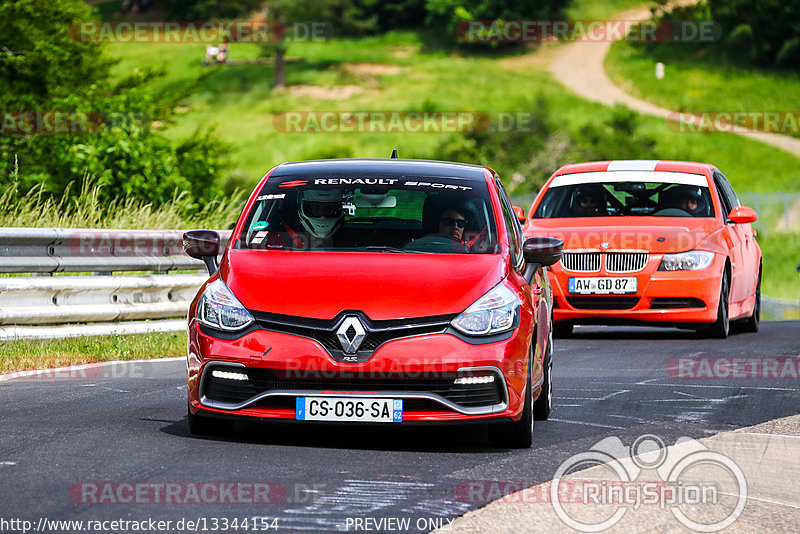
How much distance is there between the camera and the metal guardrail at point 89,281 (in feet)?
37.0

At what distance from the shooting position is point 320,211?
8.20 metres

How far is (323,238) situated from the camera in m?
8.00

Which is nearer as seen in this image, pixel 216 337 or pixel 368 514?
pixel 368 514

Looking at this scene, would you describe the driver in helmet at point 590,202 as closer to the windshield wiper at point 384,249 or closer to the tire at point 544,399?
the tire at point 544,399

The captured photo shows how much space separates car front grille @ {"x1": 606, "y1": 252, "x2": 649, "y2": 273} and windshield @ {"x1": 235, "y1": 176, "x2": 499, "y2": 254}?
5.71 meters

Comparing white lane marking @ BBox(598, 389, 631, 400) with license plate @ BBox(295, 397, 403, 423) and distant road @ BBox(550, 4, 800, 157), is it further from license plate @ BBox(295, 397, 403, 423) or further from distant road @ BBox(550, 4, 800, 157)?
distant road @ BBox(550, 4, 800, 157)

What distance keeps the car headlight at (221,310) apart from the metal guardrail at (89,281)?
426 cm

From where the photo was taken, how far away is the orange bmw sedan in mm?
13898

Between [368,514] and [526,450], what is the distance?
1.95 m

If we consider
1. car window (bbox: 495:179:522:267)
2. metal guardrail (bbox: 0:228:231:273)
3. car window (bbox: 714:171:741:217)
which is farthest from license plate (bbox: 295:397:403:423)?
car window (bbox: 714:171:741:217)

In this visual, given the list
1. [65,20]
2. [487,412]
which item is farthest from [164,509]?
[65,20]

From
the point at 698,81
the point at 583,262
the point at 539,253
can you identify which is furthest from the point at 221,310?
the point at 698,81

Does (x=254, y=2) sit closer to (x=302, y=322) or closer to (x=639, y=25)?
(x=639, y=25)

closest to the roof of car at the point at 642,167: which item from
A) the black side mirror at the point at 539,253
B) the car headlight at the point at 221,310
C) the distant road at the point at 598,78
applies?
the black side mirror at the point at 539,253
